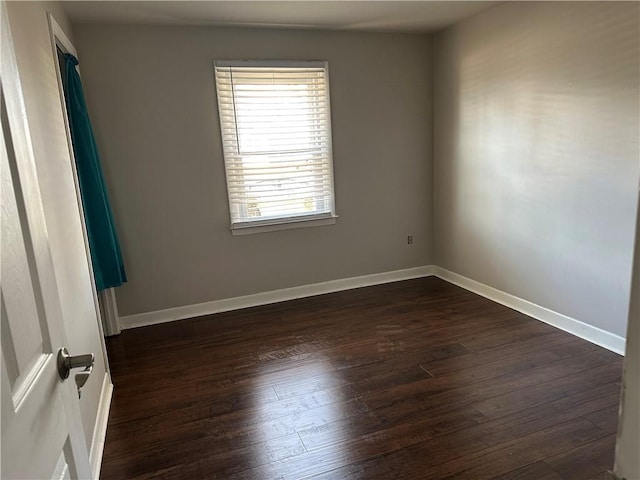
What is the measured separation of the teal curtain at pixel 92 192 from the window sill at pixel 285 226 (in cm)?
102

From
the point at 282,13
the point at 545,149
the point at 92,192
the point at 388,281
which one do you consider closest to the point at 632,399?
the point at 545,149

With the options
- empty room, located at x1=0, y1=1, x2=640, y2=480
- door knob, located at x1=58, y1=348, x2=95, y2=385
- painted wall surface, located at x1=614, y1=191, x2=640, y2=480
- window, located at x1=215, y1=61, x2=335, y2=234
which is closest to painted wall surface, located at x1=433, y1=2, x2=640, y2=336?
empty room, located at x1=0, y1=1, x2=640, y2=480

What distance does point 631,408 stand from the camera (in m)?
0.63

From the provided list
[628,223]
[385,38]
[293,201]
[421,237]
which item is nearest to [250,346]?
[293,201]

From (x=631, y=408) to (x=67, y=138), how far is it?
8.87 feet

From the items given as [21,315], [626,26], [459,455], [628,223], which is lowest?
[459,455]

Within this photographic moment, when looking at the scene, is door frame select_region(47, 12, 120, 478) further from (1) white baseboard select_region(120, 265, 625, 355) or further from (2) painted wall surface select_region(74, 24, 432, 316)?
(1) white baseboard select_region(120, 265, 625, 355)

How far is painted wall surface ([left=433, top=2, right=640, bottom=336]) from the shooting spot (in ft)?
8.63

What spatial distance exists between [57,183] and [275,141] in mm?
2082

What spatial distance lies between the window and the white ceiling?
363 mm

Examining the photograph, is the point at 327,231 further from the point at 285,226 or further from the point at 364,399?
the point at 364,399

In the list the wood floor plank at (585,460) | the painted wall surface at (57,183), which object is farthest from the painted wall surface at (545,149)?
the painted wall surface at (57,183)

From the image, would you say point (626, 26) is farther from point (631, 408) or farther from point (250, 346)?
point (250, 346)

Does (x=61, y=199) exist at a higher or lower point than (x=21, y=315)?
higher
